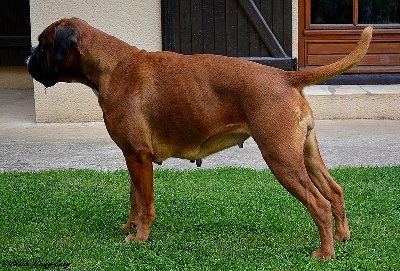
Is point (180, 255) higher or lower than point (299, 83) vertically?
lower

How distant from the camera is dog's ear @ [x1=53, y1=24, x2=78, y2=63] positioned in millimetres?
5750

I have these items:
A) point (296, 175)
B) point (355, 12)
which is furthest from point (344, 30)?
point (296, 175)

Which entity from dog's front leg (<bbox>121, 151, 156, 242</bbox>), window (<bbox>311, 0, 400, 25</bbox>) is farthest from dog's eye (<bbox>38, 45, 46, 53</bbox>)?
window (<bbox>311, 0, 400, 25</bbox>)

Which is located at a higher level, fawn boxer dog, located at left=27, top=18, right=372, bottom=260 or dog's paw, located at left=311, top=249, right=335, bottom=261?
fawn boxer dog, located at left=27, top=18, right=372, bottom=260

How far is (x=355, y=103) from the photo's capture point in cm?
1084

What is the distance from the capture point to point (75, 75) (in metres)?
5.93

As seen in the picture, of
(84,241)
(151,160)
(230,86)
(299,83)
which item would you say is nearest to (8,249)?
(84,241)

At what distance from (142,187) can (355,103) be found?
574cm

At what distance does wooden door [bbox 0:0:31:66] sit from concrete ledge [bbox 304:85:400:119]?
20.1 feet

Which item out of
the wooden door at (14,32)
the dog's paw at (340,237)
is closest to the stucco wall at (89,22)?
the wooden door at (14,32)

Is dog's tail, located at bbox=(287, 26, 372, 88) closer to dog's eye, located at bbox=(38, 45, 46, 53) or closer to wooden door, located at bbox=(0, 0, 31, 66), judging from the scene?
dog's eye, located at bbox=(38, 45, 46, 53)

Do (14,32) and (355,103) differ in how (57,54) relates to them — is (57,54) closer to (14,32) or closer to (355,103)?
(355,103)

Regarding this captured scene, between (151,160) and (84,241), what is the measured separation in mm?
792

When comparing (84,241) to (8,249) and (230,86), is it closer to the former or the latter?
(8,249)
